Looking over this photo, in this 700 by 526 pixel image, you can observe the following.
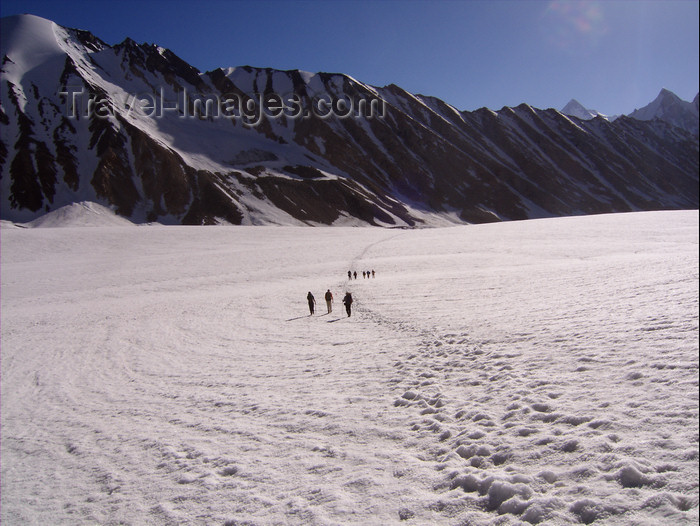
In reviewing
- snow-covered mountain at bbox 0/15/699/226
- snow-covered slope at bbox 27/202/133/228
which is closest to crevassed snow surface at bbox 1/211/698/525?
snow-covered slope at bbox 27/202/133/228

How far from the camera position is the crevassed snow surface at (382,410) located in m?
4.34

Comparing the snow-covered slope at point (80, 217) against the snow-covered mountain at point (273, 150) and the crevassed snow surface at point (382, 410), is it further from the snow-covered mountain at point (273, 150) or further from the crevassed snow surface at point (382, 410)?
the crevassed snow surface at point (382, 410)

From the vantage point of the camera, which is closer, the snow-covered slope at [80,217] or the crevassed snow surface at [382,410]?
the crevassed snow surface at [382,410]

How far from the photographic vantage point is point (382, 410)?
677 cm

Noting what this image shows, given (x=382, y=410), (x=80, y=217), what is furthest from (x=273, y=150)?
(x=382, y=410)

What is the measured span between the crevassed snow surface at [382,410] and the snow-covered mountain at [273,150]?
239 feet

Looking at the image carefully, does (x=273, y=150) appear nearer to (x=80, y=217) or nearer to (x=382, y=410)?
(x=80, y=217)

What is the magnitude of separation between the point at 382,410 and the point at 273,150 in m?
117

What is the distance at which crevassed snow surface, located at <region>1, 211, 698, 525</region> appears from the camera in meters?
4.34

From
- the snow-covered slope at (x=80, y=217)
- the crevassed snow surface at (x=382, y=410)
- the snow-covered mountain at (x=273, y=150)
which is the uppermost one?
the snow-covered mountain at (x=273, y=150)

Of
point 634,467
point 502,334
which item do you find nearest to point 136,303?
point 502,334

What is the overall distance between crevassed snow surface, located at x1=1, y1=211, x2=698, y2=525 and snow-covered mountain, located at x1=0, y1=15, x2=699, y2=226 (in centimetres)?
7284

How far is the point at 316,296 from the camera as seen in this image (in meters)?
20.9

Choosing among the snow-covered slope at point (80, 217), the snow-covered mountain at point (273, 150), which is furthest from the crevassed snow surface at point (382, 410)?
the snow-covered mountain at point (273, 150)
